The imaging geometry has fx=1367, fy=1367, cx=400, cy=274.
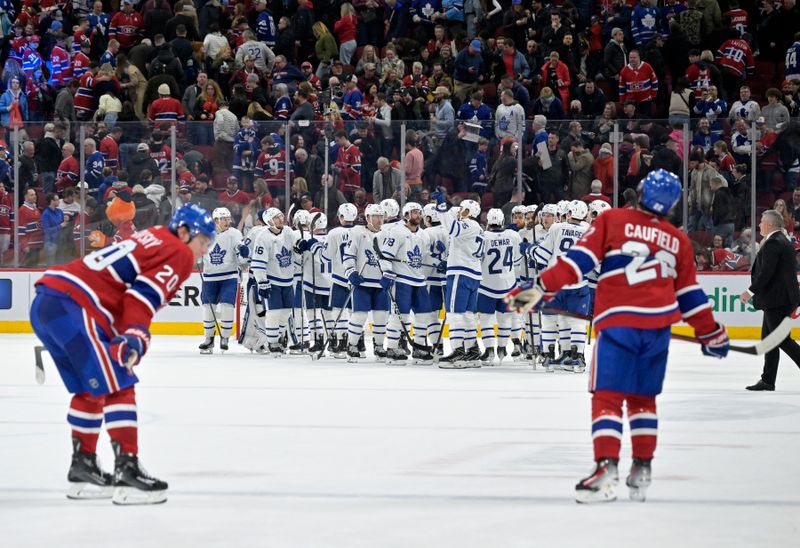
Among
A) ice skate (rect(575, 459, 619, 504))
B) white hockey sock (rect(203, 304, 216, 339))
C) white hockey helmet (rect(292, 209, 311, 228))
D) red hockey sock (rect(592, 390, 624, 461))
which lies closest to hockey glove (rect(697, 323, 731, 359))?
red hockey sock (rect(592, 390, 624, 461))

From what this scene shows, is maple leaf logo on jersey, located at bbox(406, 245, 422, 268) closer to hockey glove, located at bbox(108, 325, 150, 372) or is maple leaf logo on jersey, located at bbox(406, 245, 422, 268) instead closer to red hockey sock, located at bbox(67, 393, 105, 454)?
red hockey sock, located at bbox(67, 393, 105, 454)

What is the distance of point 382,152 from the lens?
1659cm

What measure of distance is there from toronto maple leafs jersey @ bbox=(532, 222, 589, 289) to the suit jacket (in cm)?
255

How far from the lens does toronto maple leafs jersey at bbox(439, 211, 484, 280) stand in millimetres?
13195

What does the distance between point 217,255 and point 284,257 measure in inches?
33.6

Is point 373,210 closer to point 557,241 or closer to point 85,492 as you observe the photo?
point 557,241

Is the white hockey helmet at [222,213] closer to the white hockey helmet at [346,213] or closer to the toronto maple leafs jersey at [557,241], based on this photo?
the white hockey helmet at [346,213]

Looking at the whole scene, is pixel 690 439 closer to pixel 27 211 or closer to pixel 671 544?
pixel 671 544

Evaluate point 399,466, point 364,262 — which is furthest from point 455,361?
point 399,466

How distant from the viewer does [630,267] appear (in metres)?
6.00

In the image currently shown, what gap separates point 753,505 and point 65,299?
9.82 ft

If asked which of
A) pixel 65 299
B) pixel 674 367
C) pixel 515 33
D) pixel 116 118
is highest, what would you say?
pixel 515 33

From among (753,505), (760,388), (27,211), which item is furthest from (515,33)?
(753,505)

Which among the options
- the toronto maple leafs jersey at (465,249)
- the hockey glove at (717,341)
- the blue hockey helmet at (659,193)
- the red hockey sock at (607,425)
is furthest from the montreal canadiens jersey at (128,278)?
the toronto maple leafs jersey at (465,249)
